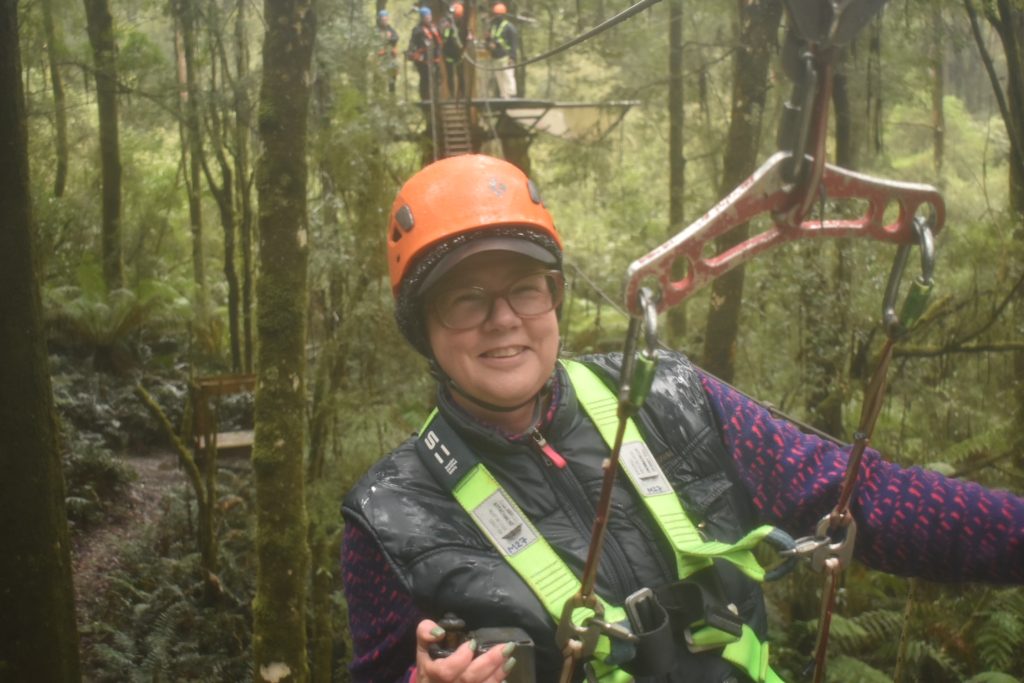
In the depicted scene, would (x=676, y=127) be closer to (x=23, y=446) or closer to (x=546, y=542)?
(x=23, y=446)

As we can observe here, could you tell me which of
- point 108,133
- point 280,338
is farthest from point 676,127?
point 280,338

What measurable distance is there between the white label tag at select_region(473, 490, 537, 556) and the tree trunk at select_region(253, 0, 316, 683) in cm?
342

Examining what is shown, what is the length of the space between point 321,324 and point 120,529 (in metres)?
3.81

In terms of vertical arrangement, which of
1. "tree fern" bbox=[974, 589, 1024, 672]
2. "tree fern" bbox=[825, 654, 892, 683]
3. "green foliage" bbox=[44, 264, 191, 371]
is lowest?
"tree fern" bbox=[825, 654, 892, 683]

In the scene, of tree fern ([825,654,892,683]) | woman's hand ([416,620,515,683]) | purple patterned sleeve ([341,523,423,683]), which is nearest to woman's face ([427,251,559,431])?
purple patterned sleeve ([341,523,423,683])

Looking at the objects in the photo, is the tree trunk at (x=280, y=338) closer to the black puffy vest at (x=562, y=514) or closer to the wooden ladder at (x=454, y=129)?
the black puffy vest at (x=562, y=514)

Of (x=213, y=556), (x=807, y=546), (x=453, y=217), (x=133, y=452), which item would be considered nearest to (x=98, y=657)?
(x=213, y=556)

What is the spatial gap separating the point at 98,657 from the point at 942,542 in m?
7.93

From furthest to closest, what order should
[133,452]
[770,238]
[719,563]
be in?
[133,452]
[719,563]
[770,238]

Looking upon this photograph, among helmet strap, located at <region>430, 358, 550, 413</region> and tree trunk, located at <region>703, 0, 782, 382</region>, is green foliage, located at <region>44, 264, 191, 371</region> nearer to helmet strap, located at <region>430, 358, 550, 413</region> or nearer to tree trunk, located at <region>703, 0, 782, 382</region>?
tree trunk, located at <region>703, 0, 782, 382</region>

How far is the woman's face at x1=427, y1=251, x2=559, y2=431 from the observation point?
6.48 feet

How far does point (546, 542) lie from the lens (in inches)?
73.4

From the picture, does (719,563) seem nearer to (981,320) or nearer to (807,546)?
(807,546)

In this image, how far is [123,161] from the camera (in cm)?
1805
